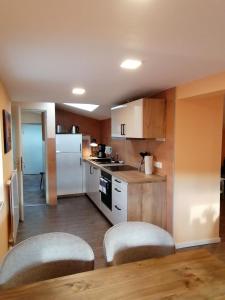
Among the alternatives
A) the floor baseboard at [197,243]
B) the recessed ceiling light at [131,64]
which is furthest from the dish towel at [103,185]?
the recessed ceiling light at [131,64]

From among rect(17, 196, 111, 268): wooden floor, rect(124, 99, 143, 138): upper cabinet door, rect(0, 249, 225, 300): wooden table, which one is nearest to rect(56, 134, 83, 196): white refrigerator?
rect(17, 196, 111, 268): wooden floor

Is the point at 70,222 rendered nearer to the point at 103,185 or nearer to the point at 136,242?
the point at 103,185

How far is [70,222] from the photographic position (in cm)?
397

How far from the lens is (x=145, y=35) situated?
1.35m

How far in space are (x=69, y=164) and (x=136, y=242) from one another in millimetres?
4105

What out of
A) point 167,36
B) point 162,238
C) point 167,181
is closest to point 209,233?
point 167,181

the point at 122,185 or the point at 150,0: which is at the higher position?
the point at 150,0

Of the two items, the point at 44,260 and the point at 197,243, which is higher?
the point at 44,260

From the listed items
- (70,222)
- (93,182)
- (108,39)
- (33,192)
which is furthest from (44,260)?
(33,192)

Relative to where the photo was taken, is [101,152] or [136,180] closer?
[136,180]

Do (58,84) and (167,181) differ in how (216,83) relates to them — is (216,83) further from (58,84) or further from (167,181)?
(58,84)

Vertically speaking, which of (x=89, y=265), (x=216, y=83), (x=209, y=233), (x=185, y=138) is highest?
(x=216, y=83)

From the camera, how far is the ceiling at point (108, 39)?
3.48 feet

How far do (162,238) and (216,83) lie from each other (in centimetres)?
161
